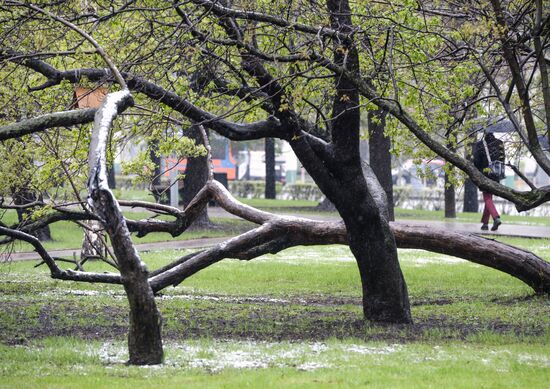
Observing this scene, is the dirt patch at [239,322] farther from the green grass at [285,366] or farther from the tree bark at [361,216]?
the green grass at [285,366]

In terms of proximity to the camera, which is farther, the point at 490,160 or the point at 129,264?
the point at 490,160

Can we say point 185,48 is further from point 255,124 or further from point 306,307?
point 306,307

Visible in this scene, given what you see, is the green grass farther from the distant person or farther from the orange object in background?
the orange object in background

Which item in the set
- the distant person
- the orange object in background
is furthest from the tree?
the distant person

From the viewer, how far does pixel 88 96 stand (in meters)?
12.2

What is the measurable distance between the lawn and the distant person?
196 centimetres

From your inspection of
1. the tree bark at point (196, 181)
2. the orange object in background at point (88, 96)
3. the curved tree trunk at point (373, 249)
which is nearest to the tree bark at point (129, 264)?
the orange object in background at point (88, 96)

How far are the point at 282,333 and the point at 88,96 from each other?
12.7ft

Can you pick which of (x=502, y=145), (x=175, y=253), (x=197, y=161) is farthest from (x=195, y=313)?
(x=197, y=161)

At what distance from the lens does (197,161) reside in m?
29.1

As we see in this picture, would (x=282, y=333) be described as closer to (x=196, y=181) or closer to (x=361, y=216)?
(x=361, y=216)

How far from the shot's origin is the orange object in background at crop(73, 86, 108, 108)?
37.1 ft

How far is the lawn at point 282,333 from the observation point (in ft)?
26.1

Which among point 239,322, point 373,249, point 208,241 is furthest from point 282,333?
point 208,241
